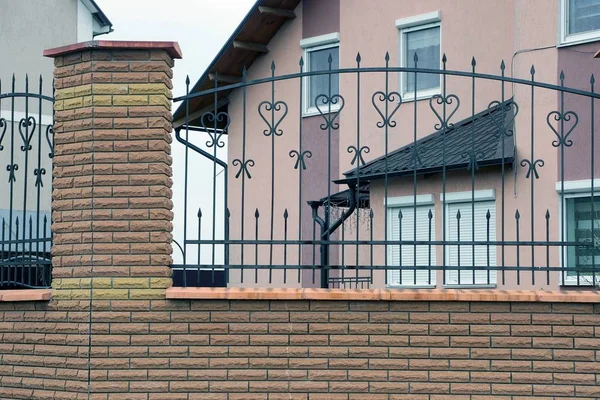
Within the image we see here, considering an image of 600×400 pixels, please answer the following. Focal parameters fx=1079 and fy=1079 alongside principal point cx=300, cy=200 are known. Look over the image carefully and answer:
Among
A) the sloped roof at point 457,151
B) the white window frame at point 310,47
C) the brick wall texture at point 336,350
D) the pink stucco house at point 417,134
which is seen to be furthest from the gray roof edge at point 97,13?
the brick wall texture at point 336,350

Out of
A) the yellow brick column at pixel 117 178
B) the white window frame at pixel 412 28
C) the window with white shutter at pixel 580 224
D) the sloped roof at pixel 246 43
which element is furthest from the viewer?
the sloped roof at pixel 246 43

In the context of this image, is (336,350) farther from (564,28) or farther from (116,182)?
(564,28)

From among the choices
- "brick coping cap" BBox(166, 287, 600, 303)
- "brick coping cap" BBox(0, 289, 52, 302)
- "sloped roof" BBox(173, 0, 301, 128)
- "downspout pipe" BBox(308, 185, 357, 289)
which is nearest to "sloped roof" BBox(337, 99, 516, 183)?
"downspout pipe" BBox(308, 185, 357, 289)

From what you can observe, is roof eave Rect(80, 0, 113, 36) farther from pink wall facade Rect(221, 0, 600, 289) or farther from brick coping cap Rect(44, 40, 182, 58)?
brick coping cap Rect(44, 40, 182, 58)

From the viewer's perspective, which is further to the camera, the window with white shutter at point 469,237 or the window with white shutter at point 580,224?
the window with white shutter at point 469,237

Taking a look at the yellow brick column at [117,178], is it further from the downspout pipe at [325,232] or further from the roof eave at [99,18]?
the roof eave at [99,18]

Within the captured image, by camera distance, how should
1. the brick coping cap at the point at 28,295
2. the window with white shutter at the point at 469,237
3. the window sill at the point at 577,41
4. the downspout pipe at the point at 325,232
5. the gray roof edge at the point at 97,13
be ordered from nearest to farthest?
the brick coping cap at the point at 28,295 → the downspout pipe at the point at 325,232 → the window sill at the point at 577,41 → the window with white shutter at the point at 469,237 → the gray roof edge at the point at 97,13

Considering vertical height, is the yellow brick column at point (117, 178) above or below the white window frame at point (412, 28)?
below

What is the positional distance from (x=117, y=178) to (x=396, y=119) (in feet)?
32.1

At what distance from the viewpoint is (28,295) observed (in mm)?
7281

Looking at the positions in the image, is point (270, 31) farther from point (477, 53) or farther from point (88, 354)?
point (88, 354)

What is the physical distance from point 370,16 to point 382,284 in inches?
180

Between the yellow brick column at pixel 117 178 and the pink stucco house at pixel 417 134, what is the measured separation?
3544 millimetres

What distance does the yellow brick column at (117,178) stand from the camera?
7008 millimetres
